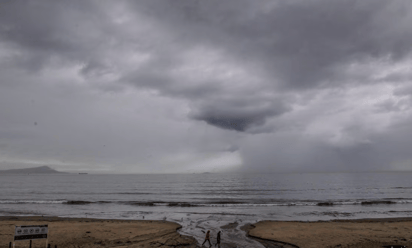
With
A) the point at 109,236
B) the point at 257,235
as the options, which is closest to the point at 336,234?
the point at 257,235

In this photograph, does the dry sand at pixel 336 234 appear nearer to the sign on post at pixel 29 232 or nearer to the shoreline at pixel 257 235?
the shoreline at pixel 257 235

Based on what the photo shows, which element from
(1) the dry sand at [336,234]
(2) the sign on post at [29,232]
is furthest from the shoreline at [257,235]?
(2) the sign on post at [29,232]

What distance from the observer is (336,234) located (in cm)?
2448

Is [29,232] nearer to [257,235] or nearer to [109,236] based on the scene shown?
[109,236]

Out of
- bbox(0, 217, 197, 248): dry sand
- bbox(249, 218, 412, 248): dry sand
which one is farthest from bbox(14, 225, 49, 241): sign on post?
bbox(249, 218, 412, 248): dry sand

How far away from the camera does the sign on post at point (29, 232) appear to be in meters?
14.1

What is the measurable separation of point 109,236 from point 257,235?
48.4 ft

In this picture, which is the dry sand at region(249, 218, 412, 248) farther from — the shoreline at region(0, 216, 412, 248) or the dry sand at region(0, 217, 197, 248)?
the dry sand at region(0, 217, 197, 248)

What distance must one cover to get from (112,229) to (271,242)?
1684cm

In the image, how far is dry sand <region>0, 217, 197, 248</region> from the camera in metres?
21.3

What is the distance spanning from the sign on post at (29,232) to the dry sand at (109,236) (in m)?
7.36

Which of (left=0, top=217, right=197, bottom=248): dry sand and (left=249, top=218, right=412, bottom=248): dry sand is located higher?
(left=0, top=217, right=197, bottom=248): dry sand

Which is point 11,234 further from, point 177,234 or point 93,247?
point 177,234

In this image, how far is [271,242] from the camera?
22.4 m
